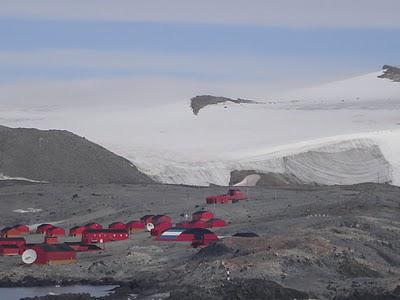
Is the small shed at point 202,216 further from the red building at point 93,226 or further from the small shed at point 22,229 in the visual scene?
the small shed at point 22,229

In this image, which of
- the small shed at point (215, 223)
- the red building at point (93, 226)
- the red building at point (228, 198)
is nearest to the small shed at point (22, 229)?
the red building at point (93, 226)

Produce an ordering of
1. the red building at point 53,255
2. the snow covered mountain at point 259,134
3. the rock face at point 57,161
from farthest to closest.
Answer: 1. the snow covered mountain at point 259,134
2. the rock face at point 57,161
3. the red building at point 53,255

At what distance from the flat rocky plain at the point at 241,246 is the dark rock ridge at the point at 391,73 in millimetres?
47468

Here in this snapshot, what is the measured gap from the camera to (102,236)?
42.4 meters

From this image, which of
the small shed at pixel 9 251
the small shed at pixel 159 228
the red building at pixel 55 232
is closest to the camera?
the small shed at pixel 9 251

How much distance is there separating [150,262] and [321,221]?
6620 millimetres

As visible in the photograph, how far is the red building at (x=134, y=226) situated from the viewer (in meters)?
45.1

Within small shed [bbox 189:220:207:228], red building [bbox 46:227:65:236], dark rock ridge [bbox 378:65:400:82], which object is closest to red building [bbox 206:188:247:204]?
small shed [bbox 189:220:207:228]

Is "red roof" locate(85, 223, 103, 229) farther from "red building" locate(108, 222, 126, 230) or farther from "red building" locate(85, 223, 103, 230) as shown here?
"red building" locate(108, 222, 126, 230)

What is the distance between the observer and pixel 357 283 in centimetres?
2873

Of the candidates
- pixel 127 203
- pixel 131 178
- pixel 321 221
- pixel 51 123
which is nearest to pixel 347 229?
pixel 321 221

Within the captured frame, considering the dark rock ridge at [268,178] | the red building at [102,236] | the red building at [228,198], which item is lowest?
the red building at [102,236]

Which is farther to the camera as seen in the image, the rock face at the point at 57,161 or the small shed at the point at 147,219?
the rock face at the point at 57,161

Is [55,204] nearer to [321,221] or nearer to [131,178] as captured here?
[131,178]
